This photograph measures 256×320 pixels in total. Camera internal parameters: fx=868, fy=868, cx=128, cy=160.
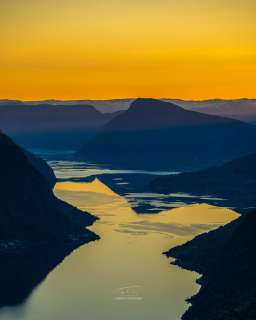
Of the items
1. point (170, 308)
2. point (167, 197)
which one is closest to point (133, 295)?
point (170, 308)

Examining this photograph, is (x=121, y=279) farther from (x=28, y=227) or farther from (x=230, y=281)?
(x=28, y=227)

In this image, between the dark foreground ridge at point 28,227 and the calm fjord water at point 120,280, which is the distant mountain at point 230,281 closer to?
the calm fjord water at point 120,280

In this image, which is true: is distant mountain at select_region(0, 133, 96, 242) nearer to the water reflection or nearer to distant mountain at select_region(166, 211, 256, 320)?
the water reflection

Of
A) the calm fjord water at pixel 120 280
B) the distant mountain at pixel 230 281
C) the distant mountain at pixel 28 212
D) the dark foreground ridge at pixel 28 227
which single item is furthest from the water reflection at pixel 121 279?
the distant mountain at pixel 28 212

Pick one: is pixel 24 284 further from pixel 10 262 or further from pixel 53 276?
pixel 10 262

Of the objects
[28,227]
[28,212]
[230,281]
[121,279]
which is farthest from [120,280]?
[28,212]

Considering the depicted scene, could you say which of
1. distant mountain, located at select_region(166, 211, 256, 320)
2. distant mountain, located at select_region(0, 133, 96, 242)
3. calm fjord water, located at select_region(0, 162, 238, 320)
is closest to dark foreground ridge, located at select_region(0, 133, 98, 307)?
distant mountain, located at select_region(0, 133, 96, 242)
